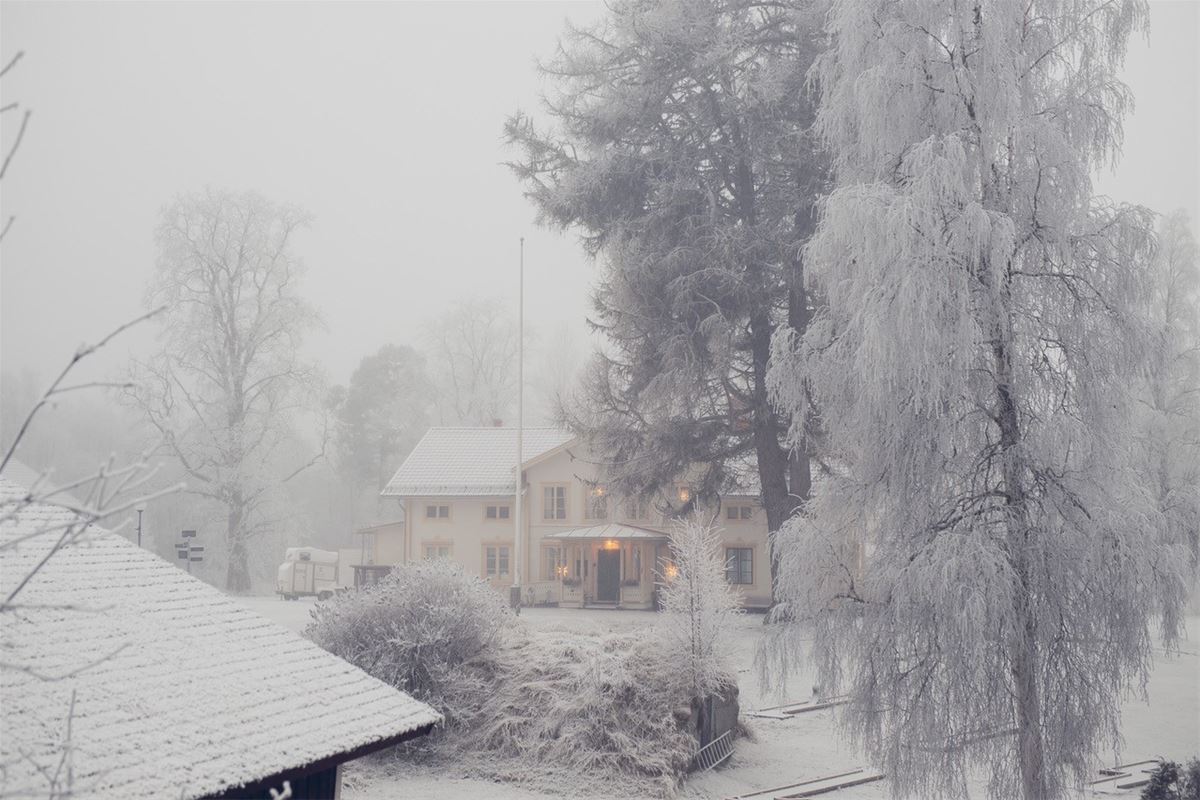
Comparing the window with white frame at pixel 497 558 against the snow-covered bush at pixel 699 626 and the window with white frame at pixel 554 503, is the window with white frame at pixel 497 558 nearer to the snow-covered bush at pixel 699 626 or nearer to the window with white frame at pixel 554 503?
the window with white frame at pixel 554 503

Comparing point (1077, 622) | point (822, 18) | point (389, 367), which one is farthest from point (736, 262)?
point (389, 367)

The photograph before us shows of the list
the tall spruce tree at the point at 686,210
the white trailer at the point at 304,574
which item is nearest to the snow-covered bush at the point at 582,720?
the tall spruce tree at the point at 686,210

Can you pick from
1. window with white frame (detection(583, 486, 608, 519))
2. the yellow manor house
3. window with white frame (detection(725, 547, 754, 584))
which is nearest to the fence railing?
the yellow manor house

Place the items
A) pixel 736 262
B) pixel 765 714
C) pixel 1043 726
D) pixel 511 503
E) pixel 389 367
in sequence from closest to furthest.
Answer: pixel 1043 726 < pixel 765 714 < pixel 736 262 < pixel 511 503 < pixel 389 367

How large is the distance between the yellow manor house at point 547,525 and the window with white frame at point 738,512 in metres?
0.03

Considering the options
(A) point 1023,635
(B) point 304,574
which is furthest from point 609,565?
A: (A) point 1023,635

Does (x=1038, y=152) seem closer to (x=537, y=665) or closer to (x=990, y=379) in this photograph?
(x=990, y=379)

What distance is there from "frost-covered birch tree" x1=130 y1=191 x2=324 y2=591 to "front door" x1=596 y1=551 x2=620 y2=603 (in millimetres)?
12538

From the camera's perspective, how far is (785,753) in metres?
15.9

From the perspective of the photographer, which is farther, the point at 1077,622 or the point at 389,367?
the point at 389,367

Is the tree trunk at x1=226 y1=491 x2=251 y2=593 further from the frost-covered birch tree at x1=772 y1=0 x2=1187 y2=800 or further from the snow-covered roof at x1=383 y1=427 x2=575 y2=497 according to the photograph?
the frost-covered birch tree at x1=772 y1=0 x2=1187 y2=800

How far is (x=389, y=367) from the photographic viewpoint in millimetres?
58000

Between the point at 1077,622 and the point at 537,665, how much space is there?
347 inches

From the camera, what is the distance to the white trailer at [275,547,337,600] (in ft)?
123
